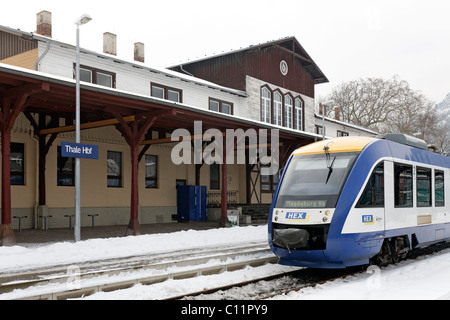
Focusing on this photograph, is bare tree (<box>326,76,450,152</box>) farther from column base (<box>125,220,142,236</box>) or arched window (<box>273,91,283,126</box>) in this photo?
column base (<box>125,220,142,236</box>)

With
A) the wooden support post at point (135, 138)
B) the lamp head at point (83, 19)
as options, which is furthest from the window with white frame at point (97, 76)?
the lamp head at point (83, 19)

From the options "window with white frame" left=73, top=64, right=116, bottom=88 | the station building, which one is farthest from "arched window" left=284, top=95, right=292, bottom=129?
"window with white frame" left=73, top=64, right=116, bottom=88

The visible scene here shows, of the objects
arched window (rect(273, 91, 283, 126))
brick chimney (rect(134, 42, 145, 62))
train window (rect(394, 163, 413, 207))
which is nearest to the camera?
train window (rect(394, 163, 413, 207))

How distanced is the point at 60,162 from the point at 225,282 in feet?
40.7

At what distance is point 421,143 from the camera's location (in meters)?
12.0

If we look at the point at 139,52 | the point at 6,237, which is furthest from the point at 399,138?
the point at 139,52

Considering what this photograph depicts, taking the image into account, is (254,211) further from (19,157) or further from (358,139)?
(358,139)

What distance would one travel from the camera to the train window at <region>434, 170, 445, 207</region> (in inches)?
471

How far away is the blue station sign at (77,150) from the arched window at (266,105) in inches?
641

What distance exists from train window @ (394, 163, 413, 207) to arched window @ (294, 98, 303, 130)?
21.4 metres

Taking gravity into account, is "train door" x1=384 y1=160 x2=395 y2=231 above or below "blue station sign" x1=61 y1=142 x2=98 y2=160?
below

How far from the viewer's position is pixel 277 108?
30.3m

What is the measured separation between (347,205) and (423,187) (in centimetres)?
358

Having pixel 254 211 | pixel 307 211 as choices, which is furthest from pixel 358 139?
pixel 254 211
